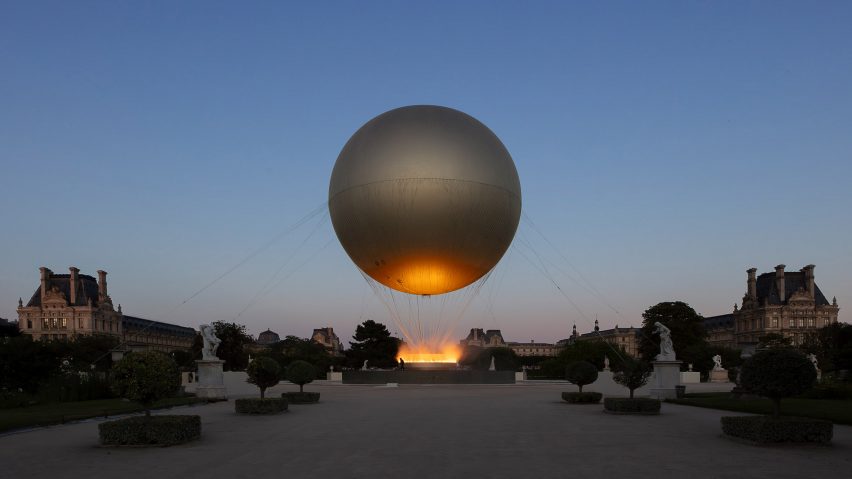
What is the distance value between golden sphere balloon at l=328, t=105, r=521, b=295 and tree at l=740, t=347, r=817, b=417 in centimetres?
2141

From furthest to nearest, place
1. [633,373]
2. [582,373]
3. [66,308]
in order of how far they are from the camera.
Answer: [66,308] → [582,373] → [633,373]

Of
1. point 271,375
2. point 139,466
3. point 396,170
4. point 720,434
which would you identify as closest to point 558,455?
point 720,434

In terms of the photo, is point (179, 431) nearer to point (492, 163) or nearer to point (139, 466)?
point (139, 466)

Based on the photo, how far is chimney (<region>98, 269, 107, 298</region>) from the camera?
175375 millimetres

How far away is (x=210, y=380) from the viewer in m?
38.1

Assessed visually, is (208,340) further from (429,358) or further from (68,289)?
(68,289)

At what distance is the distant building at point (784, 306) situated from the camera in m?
164

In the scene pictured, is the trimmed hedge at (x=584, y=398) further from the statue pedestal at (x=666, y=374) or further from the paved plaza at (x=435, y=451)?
the paved plaza at (x=435, y=451)

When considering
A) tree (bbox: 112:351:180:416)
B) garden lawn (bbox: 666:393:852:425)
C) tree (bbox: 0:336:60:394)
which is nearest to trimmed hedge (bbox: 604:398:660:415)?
garden lawn (bbox: 666:393:852:425)

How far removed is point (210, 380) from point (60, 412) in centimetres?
1272

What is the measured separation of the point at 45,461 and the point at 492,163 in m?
28.7

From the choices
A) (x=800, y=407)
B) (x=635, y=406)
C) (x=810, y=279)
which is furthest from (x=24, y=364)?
(x=810, y=279)

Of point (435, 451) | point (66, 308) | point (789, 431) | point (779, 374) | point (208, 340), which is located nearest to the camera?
point (435, 451)

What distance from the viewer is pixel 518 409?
28938 mm
